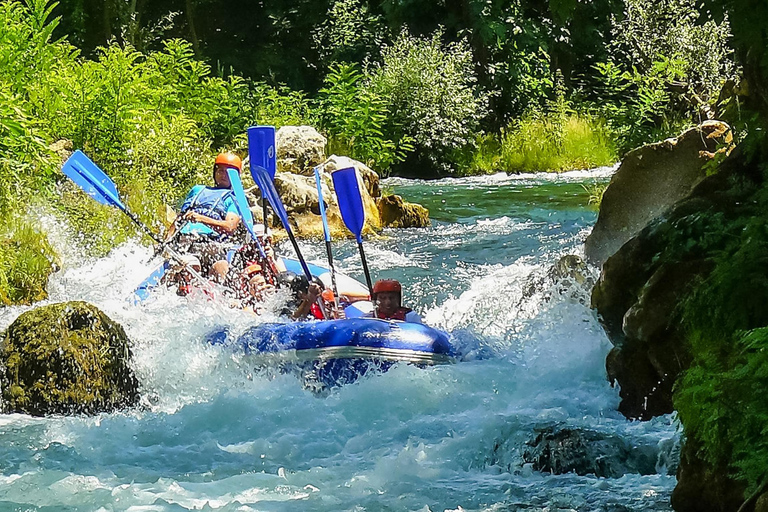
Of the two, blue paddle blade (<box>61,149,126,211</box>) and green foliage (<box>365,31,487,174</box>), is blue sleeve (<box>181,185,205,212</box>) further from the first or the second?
green foliage (<box>365,31,487,174</box>)

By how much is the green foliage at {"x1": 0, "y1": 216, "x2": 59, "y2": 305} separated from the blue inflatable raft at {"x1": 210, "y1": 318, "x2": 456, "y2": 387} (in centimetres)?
216

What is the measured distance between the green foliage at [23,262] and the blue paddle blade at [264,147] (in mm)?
1723

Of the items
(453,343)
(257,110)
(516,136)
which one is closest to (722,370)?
(453,343)

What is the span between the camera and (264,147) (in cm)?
664

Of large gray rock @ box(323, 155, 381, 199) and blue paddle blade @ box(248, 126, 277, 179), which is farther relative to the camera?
large gray rock @ box(323, 155, 381, 199)

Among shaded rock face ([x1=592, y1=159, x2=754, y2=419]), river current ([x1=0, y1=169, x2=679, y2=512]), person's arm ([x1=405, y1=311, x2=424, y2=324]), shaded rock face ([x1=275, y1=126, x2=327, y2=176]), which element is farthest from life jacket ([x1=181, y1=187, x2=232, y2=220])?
shaded rock face ([x1=275, y1=126, x2=327, y2=176])

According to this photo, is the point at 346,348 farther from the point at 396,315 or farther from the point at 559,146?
the point at 559,146

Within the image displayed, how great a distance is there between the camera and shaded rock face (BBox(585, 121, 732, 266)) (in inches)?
225

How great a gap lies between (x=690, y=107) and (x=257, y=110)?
6.13 m

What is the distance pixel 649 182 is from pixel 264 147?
8.60ft

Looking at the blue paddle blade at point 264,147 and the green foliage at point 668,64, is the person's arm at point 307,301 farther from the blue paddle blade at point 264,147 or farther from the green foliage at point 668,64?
the green foliage at point 668,64

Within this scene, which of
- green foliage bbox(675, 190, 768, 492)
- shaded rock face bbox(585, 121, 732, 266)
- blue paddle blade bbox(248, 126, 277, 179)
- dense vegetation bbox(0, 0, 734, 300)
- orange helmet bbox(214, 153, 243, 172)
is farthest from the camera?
dense vegetation bbox(0, 0, 734, 300)

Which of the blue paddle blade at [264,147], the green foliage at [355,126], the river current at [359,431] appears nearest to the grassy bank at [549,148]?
the green foliage at [355,126]

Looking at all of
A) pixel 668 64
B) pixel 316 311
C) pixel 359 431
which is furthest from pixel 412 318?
pixel 668 64
